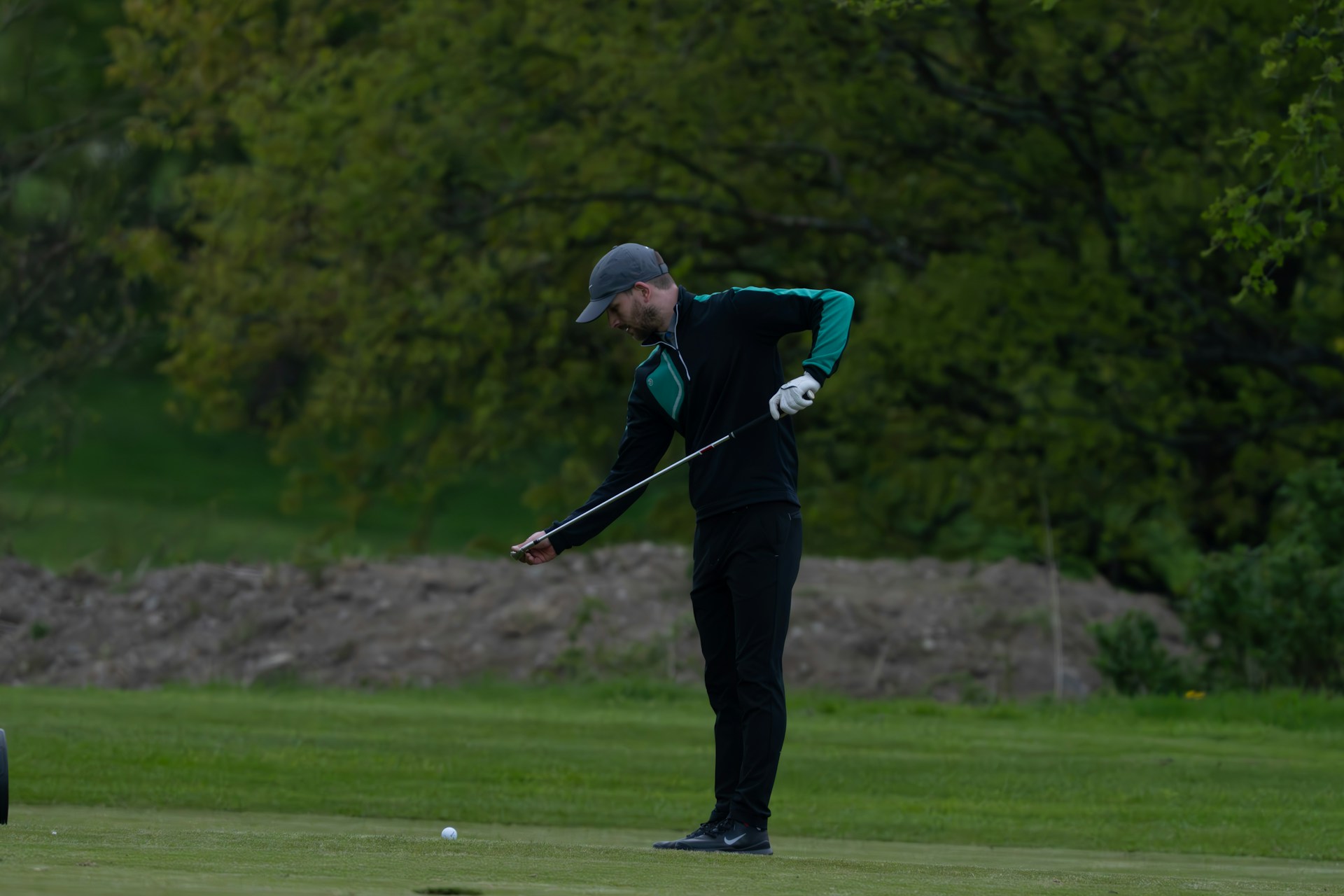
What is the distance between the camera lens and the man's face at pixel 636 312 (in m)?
6.69

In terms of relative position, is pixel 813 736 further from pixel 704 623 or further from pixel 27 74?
pixel 27 74

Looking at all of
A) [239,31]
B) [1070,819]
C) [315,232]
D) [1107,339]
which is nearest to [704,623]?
[1070,819]

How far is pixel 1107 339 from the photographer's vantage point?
19.2 metres

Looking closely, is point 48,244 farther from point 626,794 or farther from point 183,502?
point 183,502

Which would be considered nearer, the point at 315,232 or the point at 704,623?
the point at 704,623

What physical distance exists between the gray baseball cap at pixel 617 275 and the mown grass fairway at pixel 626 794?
186cm

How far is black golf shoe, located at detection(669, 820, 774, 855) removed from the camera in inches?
259

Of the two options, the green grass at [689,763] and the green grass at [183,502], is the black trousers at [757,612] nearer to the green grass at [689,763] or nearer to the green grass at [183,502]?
the green grass at [689,763]

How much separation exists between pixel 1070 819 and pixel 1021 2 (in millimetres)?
10018

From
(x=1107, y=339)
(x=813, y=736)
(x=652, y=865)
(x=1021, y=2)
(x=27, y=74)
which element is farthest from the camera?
(x=27, y=74)

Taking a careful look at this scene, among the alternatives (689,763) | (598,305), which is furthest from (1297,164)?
(598,305)

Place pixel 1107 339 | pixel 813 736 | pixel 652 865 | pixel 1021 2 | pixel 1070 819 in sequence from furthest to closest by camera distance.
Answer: pixel 1107 339, pixel 1021 2, pixel 813 736, pixel 1070 819, pixel 652 865

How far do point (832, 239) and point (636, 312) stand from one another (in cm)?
1563

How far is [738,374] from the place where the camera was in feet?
22.0
